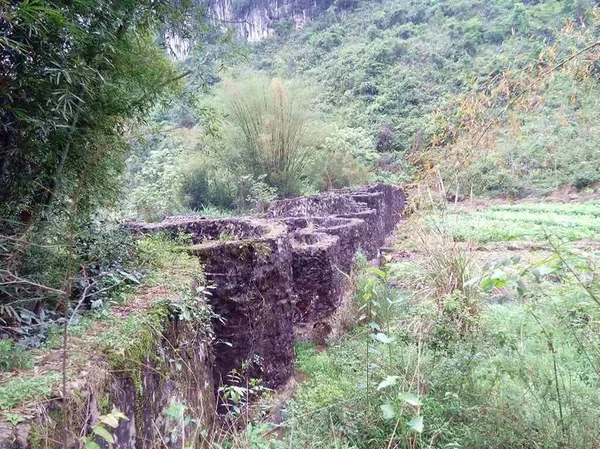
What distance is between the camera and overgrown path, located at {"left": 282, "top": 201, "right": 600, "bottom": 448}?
2695 millimetres

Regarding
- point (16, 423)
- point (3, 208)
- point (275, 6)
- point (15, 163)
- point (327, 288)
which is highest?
point (275, 6)

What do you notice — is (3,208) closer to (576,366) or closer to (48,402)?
(48,402)

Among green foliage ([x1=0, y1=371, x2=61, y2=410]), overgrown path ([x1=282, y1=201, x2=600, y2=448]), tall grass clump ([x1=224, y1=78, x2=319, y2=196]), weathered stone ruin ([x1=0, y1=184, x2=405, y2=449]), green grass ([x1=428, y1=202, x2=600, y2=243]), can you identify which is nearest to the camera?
green foliage ([x1=0, y1=371, x2=61, y2=410])

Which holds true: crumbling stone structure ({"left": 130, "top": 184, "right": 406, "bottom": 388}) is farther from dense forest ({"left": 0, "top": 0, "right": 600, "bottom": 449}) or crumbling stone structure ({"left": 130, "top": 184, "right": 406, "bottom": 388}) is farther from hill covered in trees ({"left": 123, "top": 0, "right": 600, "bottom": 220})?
hill covered in trees ({"left": 123, "top": 0, "right": 600, "bottom": 220})

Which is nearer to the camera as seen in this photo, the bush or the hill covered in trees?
the hill covered in trees

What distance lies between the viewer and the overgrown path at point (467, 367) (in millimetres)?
2695

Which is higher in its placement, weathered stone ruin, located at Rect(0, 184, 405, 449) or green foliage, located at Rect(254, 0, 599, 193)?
green foliage, located at Rect(254, 0, 599, 193)

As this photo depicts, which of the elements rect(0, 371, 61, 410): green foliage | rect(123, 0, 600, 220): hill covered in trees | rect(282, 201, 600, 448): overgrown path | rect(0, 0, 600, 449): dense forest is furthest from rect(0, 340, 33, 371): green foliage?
rect(123, 0, 600, 220): hill covered in trees

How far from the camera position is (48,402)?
5.09ft

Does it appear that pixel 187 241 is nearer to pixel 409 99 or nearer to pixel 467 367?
pixel 467 367

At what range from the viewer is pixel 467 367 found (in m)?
3.54

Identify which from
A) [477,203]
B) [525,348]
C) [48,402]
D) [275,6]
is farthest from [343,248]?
[275,6]

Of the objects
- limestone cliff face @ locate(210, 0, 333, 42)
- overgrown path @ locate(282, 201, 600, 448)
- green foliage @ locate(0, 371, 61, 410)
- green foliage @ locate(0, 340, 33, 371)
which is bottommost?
overgrown path @ locate(282, 201, 600, 448)

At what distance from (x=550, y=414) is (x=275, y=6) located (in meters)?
58.1
